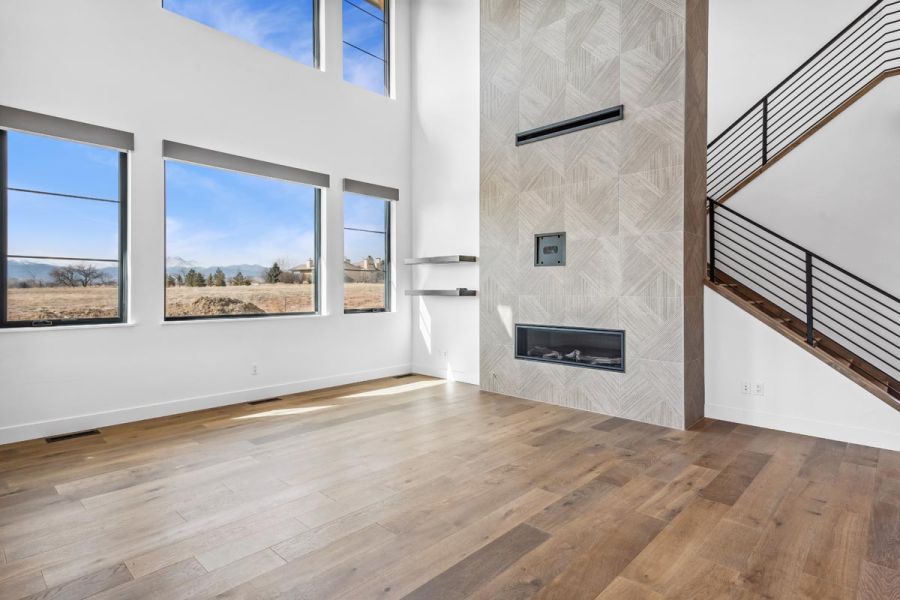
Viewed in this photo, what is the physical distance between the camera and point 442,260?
19.3 feet

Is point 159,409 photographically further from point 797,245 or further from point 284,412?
point 797,245

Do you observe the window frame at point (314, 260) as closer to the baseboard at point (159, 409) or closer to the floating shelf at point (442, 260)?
the baseboard at point (159, 409)

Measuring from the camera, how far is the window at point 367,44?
238 inches

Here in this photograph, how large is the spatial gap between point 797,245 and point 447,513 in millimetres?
4278

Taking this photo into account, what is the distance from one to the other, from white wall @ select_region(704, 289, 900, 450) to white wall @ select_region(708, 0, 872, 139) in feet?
10.9

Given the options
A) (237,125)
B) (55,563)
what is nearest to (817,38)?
(237,125)

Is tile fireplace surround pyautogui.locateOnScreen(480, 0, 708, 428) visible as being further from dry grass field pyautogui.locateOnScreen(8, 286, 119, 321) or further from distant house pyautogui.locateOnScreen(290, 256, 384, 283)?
dry grass field pyautogui.locateOnScreen(8, 286, 119, 321)

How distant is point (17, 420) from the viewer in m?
3.66

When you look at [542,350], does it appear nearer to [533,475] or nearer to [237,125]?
[533,475]

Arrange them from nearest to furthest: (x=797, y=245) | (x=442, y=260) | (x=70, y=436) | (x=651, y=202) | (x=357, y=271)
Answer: (x=70, y=436) < (x=651, y=202) < (x=797, y=245) < (x=442, y=260) < (x=357, y=271)

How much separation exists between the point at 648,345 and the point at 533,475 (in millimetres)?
1855

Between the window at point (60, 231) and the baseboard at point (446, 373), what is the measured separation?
348cm

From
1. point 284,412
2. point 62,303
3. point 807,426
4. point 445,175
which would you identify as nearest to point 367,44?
point 445,175

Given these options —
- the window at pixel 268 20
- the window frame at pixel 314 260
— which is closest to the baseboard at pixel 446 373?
the window frame at pixel 314 260
